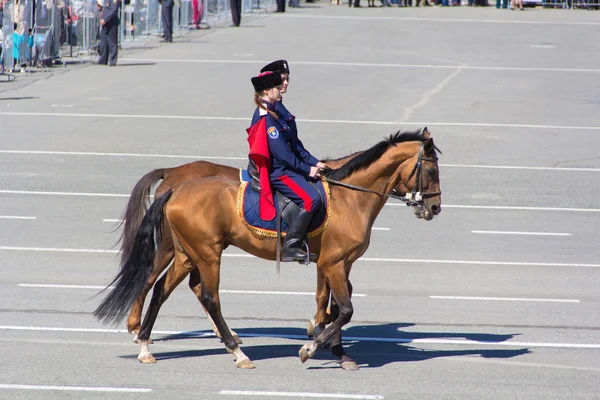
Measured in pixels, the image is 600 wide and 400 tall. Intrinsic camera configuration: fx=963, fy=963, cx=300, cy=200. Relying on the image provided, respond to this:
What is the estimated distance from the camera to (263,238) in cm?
918

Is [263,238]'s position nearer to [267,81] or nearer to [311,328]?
[311,328]

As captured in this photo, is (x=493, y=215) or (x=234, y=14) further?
(x=234, y=14)

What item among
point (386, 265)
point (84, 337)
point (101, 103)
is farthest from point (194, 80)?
point (84, 337)

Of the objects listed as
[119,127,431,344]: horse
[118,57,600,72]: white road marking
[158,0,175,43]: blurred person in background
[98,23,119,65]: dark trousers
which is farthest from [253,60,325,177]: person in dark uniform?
[158,0,175,43]: blurred person in background

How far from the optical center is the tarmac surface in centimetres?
896

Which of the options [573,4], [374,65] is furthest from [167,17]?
[573,4]

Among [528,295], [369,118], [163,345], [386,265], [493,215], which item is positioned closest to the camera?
[163,345]

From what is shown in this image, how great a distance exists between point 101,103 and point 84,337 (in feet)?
56.7

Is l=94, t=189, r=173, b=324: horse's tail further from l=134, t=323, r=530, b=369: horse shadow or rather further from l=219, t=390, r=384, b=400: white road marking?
l=219, t=390, r=384, b=400: white road marking

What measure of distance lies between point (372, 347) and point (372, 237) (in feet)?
16.6

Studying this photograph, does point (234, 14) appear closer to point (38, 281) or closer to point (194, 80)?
point (194, 80)

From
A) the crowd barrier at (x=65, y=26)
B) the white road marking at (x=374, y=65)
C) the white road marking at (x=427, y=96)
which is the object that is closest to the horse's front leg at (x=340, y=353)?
the white road marking at (x=427, y=96)

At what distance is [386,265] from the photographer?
13.2 meters

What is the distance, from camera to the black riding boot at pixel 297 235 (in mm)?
8992
